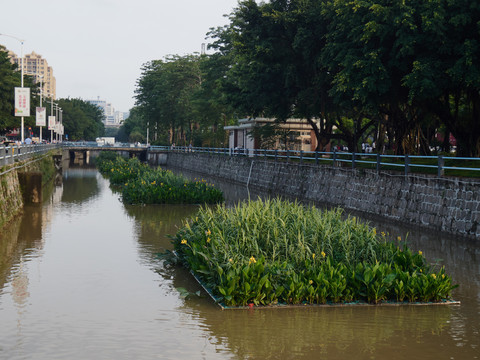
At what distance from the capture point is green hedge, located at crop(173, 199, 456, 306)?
1100cm

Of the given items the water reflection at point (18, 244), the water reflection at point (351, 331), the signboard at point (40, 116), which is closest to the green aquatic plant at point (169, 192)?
the water reflection at point (18, 244)

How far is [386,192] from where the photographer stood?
2606 cm

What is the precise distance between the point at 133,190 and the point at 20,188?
212 inches

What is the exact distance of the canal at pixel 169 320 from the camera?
863cm

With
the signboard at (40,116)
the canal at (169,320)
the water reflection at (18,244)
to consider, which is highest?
the signboard at (40,116)

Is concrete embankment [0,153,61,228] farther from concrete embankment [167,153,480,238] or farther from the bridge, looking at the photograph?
concrete embankment [167,153,480,238]

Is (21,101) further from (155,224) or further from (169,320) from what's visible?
(169,320)

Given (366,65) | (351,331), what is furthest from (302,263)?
(366,65)

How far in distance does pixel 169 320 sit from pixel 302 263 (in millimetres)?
3054

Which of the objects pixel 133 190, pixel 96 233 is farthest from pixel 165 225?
pixel 133 190

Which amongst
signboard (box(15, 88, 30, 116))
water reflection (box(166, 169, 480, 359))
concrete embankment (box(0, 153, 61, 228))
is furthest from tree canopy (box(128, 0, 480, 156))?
water reflection (box(166, 169, 480, 359))

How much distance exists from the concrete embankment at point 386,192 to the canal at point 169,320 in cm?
416

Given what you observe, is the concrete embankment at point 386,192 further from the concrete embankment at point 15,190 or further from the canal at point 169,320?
the concrete embankment at point 15,190

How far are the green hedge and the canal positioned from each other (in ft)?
1.10
